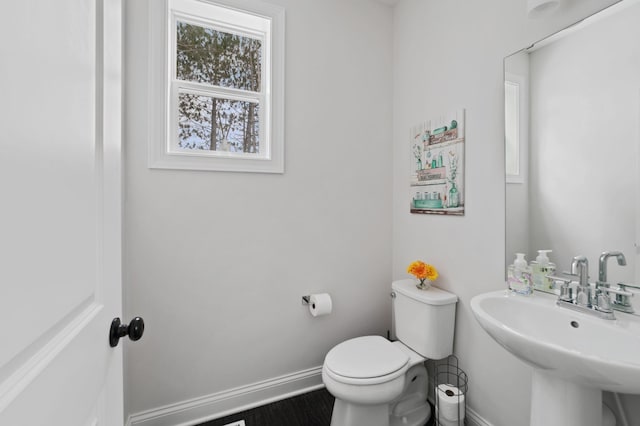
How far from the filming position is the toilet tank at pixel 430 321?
Answer: 5.08ft

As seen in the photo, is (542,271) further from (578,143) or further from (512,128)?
(512,128)

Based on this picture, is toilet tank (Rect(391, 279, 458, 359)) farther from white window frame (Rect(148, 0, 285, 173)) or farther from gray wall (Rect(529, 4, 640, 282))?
white window frame (Rect(148, 0, 285, 173))

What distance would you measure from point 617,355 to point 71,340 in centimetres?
141

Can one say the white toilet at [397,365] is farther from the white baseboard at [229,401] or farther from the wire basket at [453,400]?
the white baseboard at [229,401]

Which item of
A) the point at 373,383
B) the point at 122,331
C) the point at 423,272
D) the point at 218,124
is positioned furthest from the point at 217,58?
the point at 373,383

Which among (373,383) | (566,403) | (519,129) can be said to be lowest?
(373,383)

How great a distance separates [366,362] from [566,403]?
0.77 m

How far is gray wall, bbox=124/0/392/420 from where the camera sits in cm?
151

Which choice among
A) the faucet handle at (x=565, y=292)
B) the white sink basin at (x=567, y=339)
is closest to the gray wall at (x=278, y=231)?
the white sink basin at (x=567, y=339)

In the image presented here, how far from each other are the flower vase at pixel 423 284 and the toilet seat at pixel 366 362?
37cm

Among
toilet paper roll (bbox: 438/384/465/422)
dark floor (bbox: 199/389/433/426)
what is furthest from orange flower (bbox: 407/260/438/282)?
dark floor (bbox: 199/389/433/426)

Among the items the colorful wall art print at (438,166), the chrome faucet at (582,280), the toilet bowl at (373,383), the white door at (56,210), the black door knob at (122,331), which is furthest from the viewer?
the colorful wall art print at (438,166)

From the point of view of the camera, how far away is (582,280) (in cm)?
106

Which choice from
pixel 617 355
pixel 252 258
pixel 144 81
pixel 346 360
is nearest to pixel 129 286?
pixel 252 258
